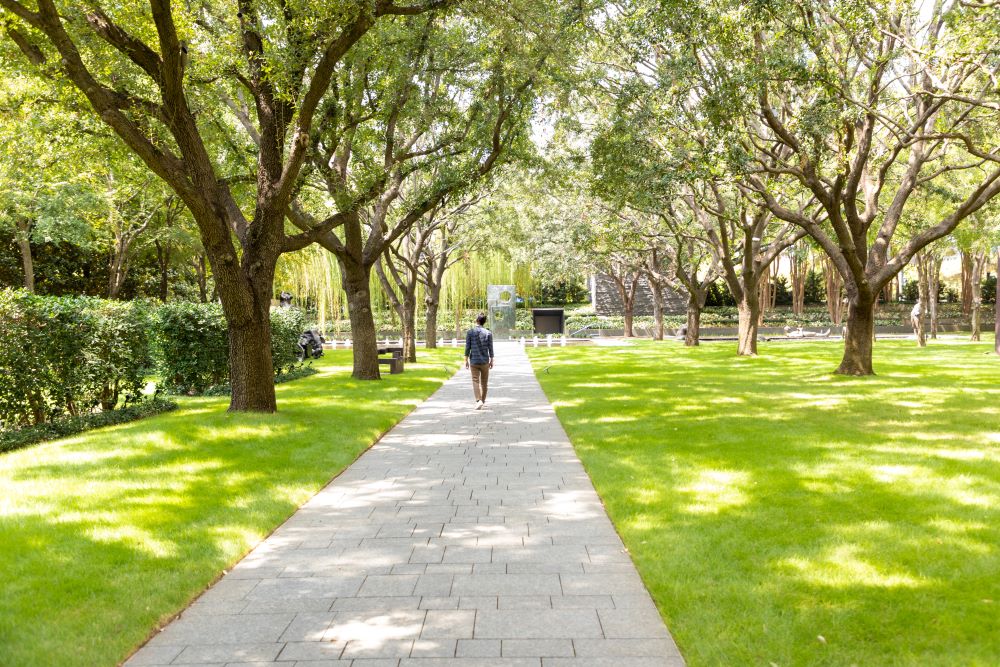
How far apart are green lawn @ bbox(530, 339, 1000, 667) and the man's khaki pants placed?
1510 mm

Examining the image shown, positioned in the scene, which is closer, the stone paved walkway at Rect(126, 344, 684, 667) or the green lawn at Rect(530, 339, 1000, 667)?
the stone paved walkway at Rect(126, 344, 684, 667)

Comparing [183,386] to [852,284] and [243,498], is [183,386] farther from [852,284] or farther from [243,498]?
[852,284]

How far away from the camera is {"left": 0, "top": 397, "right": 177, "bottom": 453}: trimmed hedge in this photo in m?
9.46

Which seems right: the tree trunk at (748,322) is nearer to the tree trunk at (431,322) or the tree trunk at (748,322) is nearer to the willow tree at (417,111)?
the willow tree at (417,111)

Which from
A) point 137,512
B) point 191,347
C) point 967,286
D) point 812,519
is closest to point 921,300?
point 967,286

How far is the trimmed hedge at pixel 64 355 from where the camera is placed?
959cm

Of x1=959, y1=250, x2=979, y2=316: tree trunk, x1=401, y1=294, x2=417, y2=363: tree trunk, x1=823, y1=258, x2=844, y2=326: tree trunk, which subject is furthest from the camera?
x1=959, y1=250, x2=979, y2=316: tree trunk

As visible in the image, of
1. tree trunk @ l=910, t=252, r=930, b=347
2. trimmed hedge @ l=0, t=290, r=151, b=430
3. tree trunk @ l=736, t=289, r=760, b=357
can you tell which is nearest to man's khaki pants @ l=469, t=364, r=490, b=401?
trimmed hedge @ l=0, t=290, r=151, b=430

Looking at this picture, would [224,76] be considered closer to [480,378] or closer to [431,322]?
[480,378]

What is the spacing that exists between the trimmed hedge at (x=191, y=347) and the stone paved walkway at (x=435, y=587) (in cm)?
915

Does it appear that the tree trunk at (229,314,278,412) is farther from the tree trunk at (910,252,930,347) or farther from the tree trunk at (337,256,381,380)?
the tree trunk at (910,252,930,347)

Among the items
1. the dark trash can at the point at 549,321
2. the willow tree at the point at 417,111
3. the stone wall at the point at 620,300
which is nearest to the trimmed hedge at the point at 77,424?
the willow tree at the point at 417,111

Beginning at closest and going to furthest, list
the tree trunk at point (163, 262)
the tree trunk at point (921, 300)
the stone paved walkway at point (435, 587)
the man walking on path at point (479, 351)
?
the stone paved walkway at point (435, 587), the man walking on path at point (479, 351), the tree trunk at point (921, 300), the tree trunk at point (163, 262)

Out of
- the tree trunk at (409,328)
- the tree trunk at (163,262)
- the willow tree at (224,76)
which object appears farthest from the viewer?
the tree trunk at (163,262)
